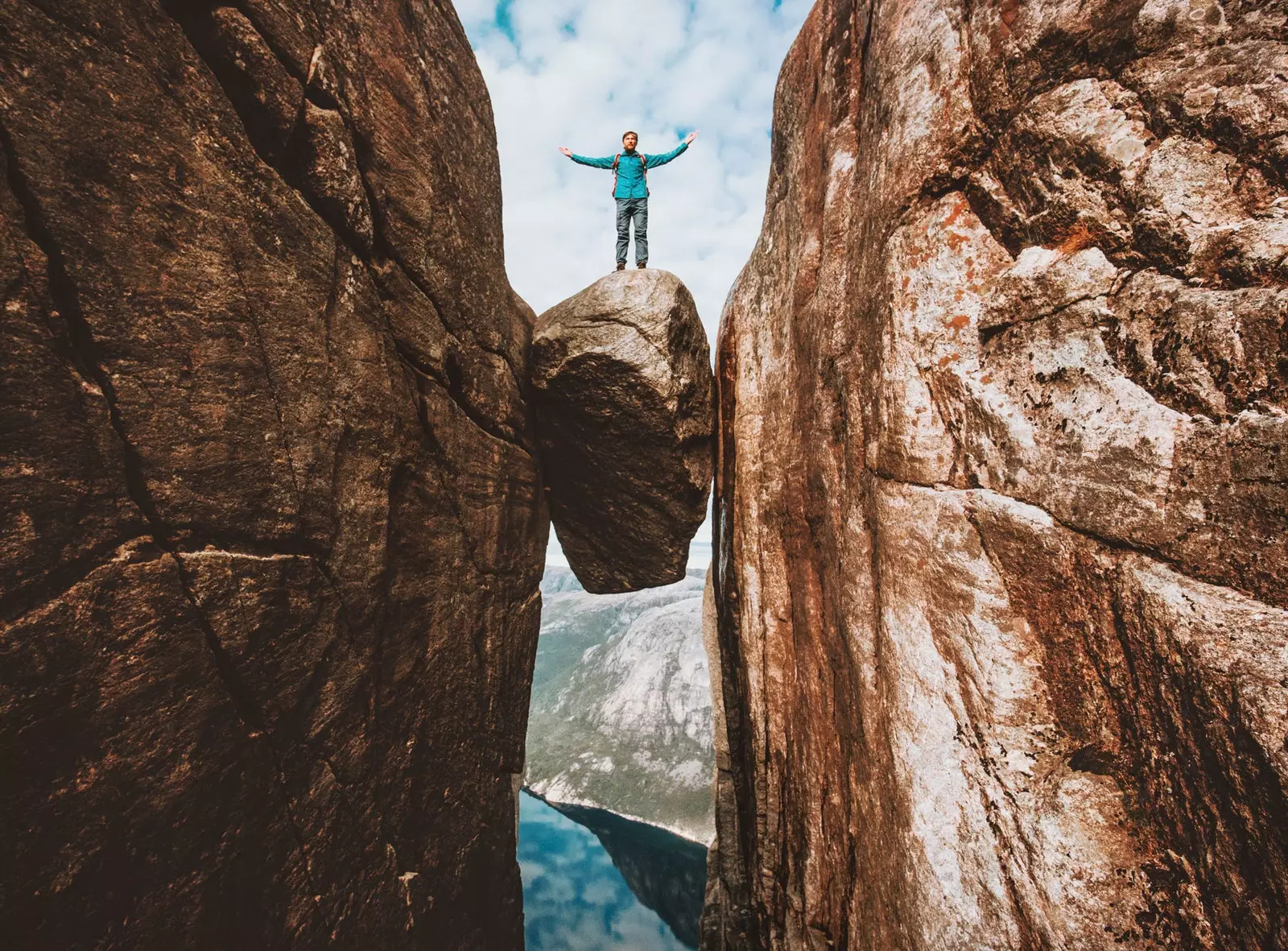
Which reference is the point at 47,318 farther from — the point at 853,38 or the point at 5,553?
the point at 853,38

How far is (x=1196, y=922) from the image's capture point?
8.34 ft

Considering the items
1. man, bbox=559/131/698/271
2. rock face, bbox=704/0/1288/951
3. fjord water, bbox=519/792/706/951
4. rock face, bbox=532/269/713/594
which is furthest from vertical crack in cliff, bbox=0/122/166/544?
fjord water, bbox=519/792/706/951

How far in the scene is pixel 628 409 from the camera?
24.7 ft

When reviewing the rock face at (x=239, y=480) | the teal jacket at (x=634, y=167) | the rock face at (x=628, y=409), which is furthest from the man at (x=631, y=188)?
the rock face at (x=239, y=480)

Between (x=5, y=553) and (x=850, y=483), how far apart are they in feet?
20.0

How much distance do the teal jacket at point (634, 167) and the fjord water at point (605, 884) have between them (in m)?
28.4

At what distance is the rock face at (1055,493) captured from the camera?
8.61 feet

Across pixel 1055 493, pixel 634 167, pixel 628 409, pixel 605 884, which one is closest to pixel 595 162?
pixel 634 167

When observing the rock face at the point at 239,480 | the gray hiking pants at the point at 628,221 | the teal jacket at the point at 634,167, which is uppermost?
the teal jacket at the point at 634,167

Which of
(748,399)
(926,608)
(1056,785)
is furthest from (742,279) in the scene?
(1056,785)

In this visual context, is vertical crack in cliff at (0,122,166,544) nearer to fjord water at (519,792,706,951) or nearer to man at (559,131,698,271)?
man at (559,131,698,271)

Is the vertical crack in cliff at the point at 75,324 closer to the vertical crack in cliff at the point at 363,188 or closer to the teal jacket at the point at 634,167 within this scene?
the vertical crack in cliff at the point at 363,188

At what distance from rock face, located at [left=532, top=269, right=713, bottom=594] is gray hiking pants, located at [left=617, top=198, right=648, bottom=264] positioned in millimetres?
1401

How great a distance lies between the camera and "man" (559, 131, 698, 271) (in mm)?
9055
